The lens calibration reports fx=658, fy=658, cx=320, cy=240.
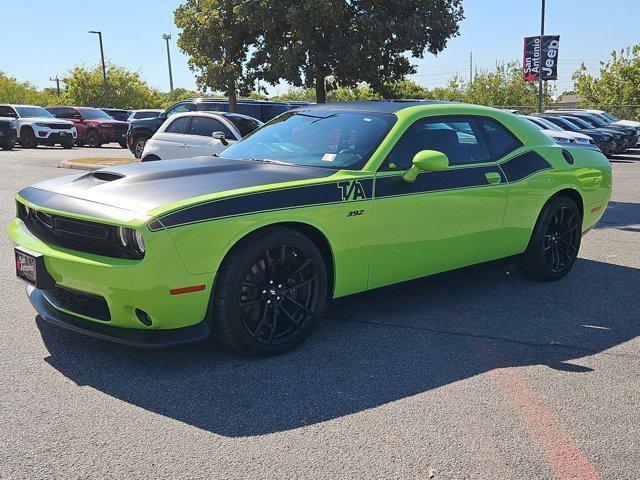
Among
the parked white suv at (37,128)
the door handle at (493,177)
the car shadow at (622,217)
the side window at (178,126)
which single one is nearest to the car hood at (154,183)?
the door handle at (493,177)

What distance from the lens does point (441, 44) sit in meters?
13.9

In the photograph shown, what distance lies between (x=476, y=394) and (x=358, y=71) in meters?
10.7

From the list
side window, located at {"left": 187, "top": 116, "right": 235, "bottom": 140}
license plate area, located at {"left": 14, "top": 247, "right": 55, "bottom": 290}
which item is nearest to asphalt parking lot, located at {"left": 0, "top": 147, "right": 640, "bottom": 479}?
license plate area, located at {"left": 14, "top": 247, "right": 55, "bottom": 290}

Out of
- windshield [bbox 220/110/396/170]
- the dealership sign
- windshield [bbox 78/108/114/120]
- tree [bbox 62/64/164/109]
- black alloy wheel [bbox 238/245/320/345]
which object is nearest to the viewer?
black alloy wheel [bbox 238/245/320/345]

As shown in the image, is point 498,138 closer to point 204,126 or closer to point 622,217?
point 622,217

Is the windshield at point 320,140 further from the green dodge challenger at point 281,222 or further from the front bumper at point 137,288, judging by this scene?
the front bumper at point 137,288

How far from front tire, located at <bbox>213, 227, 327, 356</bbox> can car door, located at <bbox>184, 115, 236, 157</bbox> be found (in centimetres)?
803

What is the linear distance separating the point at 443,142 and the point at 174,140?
Result: 8452mm

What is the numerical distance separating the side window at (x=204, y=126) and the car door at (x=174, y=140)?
5.1 inches

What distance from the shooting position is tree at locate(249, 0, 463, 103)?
12602mm

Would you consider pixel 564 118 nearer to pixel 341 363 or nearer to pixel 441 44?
pixel 441 44

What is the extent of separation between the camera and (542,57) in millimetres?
29578

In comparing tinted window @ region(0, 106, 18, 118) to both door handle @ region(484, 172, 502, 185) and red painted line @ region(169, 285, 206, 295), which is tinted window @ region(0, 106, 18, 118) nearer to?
door handle @ region(484, 172, 502, 185)

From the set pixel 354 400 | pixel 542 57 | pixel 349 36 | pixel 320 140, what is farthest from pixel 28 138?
pixel 354 400
